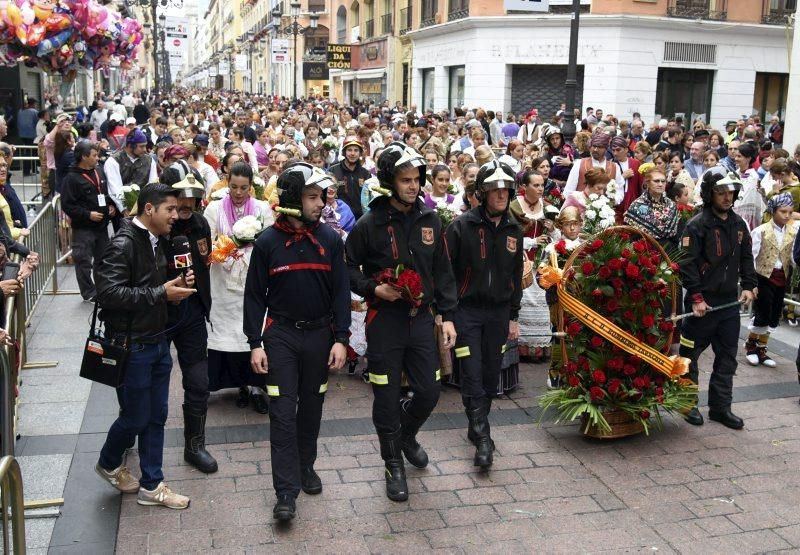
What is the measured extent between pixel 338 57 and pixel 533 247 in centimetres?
3535

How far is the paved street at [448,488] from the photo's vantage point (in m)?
4.89

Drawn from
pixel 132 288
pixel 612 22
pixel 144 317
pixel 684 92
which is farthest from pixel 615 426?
pixel 684 92

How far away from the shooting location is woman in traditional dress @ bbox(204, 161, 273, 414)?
686 cm

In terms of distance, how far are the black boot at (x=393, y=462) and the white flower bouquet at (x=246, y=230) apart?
6.35 ft

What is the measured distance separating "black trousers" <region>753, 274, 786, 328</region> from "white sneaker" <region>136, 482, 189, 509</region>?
19.1 ft

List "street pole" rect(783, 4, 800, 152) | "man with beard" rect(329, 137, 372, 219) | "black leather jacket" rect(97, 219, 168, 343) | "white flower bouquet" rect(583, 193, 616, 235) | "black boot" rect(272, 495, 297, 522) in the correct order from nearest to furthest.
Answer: "black leather jacket" rect(97, 219, 168, 343) < "black boot" rect(272, 495, 297, 522) < "white flower bouquet" rect(583, 193, 616, 235) < "man with beard" rect(329, 137, 372, 219) < "street pole" rect(783, 4, 800, 152)

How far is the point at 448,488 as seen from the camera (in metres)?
5.58

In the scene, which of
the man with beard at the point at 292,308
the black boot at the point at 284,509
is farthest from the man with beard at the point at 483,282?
the black boot at the point at 284,509

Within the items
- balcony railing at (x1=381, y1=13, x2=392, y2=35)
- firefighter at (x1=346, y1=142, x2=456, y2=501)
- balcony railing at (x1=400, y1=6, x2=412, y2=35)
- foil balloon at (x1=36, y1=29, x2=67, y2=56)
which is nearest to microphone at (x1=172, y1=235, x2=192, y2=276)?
firefighter at (x1=346, y1=142, x2=456, y2=501)

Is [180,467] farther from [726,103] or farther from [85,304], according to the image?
[726,103]

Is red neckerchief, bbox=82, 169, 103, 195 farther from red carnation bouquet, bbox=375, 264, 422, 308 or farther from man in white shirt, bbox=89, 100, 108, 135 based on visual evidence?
man in white shirt, bbox=89, 100, 108, 135

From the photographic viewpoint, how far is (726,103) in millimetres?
31141

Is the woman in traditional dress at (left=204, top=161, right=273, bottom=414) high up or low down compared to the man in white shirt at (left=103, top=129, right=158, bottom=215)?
down

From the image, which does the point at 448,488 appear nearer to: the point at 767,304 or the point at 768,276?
the point at 767,304
